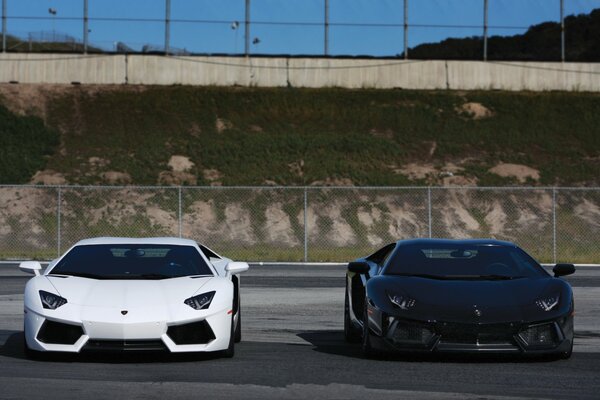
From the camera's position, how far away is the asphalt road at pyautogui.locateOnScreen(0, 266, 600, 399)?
891 centimetres

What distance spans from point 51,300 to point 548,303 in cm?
434

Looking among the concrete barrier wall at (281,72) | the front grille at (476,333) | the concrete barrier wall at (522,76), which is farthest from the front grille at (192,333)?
the concrete barrier wall at (522,76)

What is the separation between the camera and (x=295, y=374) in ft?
32.8

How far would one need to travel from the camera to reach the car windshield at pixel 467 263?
1164cm

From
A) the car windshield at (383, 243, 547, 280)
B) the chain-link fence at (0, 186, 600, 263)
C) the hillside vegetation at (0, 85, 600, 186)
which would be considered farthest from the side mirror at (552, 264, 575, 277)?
the hillside vegetation at (0, 85, 600, 186)

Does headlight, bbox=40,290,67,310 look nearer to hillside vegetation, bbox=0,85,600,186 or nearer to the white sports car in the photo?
the white sports car

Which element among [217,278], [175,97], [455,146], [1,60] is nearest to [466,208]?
[455,146]

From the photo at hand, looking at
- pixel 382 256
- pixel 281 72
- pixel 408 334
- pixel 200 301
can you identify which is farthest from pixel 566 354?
pixel 281 72

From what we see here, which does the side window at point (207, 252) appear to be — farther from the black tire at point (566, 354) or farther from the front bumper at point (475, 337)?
the black tire at point (566, 354)

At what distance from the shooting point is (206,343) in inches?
423

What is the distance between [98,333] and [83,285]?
773 mm

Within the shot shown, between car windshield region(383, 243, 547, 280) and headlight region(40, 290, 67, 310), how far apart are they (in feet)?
9.95

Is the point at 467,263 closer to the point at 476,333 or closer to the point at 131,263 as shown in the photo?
the point at 476,333

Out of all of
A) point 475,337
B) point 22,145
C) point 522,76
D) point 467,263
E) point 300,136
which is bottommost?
point 475,337
